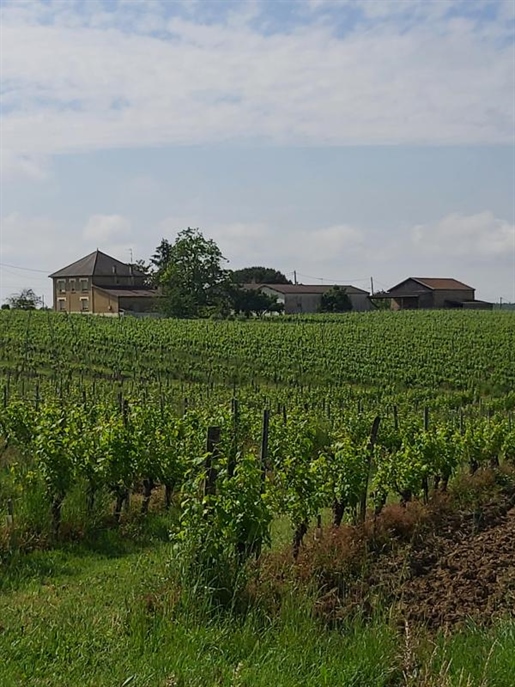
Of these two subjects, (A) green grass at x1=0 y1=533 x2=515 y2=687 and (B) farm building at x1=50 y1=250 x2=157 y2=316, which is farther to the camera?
(B) farm building at x1=50 y1=250 x2=157 y2=316

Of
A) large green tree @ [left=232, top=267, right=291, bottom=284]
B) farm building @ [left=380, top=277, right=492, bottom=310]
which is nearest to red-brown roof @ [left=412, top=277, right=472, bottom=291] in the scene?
farm building @ [left=380, top=277, right=492, bottom=310]

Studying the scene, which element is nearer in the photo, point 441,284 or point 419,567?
point 419,567

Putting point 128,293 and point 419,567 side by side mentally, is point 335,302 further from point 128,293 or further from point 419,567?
point 419,567

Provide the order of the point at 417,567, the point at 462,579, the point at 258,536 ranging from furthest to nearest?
1. the point at 417,567
2. the point at 462,579
3. the point at 258,536

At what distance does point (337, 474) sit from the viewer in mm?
9750

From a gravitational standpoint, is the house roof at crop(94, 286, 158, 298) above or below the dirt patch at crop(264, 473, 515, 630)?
above

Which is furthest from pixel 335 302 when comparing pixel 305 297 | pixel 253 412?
pixel 253 412

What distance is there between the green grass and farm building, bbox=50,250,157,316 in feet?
238

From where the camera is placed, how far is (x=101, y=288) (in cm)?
8119

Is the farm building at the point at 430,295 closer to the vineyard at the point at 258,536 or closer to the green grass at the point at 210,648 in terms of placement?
the vineyard at the point at 258,536

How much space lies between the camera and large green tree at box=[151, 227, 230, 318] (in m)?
78.8

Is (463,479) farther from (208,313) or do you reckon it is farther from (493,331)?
(208,313)

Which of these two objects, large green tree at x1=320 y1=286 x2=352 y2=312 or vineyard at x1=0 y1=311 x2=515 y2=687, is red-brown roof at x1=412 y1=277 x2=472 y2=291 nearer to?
large green tree at x1=320 y1=286 x2=352 y2=312

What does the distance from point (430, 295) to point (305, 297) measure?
48.6ft
